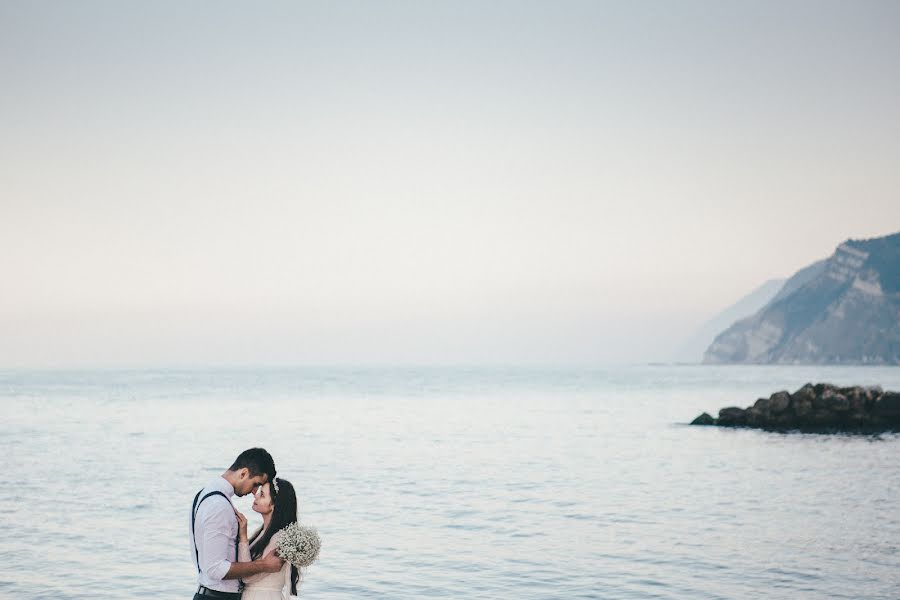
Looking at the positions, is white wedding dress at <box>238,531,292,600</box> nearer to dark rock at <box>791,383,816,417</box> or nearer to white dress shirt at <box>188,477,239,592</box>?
white dress shirt at <box>188,477,239,592</box>

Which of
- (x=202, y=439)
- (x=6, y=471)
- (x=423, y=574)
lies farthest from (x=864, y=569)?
(x=202, y=439)

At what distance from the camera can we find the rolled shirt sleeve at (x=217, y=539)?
6.56m

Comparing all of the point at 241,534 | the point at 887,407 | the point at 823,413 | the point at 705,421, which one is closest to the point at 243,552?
the point at 241,534

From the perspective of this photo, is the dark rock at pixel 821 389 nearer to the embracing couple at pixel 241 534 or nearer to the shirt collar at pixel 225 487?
the embracing couple at pixel 241 534

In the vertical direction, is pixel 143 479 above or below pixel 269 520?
below

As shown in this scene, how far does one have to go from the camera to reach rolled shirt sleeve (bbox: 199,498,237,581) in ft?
21.5

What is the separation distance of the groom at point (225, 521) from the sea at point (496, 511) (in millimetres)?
8209

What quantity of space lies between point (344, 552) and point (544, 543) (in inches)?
161

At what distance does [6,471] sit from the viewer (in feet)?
106

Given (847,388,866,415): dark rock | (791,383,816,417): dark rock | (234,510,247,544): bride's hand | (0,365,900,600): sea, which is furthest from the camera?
(847,388,866,415): dark rock

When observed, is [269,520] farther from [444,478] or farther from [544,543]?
[444,478]

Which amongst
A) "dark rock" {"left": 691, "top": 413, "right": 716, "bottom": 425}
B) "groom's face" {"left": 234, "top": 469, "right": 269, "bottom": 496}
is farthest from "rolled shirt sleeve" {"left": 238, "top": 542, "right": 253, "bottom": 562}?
"dark rock" {"left": 691, "top": 413, "right": 716, "bottom": 425}

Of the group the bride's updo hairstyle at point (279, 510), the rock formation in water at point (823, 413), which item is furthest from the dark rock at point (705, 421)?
the bride's updo hairstyle at point (279, 510)

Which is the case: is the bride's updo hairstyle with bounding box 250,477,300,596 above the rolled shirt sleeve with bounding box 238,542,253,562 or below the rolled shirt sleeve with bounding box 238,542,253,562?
above
